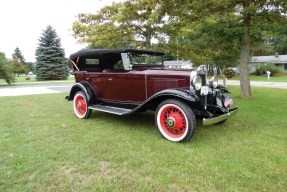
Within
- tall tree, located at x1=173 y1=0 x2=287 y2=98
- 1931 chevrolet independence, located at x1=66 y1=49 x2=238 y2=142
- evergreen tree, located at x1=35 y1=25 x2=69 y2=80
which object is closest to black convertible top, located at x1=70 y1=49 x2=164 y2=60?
1931 chevrolet independence, located at x1=66 y1=49 x2=238 y2=142

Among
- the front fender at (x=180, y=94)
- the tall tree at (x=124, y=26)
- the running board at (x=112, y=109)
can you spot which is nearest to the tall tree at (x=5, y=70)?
the tall tree at (x=124, y=26)

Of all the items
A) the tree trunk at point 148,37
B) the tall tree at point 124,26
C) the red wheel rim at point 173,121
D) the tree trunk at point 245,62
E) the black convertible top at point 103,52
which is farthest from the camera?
the tree trunk at point 148,37

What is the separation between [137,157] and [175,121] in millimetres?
972

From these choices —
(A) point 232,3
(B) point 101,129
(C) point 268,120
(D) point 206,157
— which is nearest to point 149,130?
(B) point 101,129

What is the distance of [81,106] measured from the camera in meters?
5.51

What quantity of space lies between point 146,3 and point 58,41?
2325 centimetres

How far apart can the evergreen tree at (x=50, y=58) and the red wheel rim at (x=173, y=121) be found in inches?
1053

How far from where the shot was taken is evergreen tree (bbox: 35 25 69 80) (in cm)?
2756

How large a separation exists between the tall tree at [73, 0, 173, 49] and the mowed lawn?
5258 millimetres

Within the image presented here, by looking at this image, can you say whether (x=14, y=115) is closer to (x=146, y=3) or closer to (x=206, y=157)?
(x=206, y=157)

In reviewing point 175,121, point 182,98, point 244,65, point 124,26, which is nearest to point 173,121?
point 175,121

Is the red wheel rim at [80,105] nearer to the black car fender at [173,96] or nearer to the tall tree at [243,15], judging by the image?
the black car fender at [173,96]

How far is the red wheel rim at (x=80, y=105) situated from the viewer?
5.46 m

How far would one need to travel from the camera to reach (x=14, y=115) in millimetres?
5781
